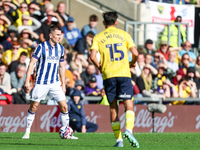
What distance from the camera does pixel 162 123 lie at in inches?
502

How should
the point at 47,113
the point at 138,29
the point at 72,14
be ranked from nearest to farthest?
the point at 47,113, the point at 138,29, the point at 72,14

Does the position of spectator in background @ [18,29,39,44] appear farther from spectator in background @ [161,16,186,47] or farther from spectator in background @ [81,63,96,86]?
spectator in background @ [161,16,186,47]

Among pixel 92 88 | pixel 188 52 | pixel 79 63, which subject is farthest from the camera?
pixel 188 52

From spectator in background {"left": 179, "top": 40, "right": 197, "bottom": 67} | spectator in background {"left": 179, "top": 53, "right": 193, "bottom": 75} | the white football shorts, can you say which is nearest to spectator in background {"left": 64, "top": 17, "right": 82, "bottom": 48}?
spectator in background {"left": 179, "top": 53, "right": 193, "bottom": 75}

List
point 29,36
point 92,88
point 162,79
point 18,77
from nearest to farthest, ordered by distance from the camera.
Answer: point 18,77 → point 92,88 → point 162,79 → point 29,36

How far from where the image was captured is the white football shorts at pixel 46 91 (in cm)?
877

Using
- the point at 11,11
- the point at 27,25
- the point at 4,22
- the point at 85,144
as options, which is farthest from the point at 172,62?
the point at 85,144

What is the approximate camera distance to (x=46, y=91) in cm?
886

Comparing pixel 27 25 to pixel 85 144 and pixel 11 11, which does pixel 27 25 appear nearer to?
pixel 11 11

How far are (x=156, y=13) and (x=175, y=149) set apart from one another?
9.77m

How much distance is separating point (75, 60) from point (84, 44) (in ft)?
3.54

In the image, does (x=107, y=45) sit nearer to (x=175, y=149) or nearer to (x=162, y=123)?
(x=175, y=149)

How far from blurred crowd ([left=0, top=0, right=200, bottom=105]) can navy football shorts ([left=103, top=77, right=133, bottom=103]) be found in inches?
201

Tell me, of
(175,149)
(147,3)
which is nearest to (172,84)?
(147,3)
